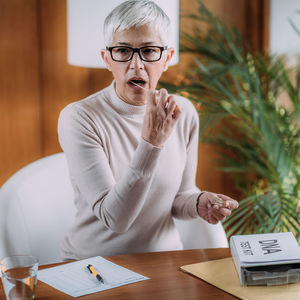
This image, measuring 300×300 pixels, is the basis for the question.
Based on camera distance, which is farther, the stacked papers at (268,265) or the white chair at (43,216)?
the white chair at (43,216)

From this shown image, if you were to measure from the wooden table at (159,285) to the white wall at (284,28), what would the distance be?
1925mm

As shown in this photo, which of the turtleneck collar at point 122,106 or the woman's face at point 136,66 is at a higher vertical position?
the woman's face at point 136,66

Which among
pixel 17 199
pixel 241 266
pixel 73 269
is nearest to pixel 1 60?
pixel 17 199

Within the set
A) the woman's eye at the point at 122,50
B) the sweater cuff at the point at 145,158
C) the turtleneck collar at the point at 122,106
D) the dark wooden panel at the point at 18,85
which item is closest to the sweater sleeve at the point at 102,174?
the sweater cuff at the point at 145,158

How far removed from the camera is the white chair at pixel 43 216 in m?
1.40

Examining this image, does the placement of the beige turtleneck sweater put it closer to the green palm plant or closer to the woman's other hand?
the woman's other hand

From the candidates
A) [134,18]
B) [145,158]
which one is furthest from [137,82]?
[145,158]

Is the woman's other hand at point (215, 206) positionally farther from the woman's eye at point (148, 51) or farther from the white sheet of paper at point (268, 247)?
the woman's eye at point (148, 51)

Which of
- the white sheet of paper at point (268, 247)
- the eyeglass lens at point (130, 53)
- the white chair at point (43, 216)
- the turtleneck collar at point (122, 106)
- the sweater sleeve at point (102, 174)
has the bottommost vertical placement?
the white chair at point (43, 216)

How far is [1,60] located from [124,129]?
41.3 inches

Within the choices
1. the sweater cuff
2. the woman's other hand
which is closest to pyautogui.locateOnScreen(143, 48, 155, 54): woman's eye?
the sweater cuff

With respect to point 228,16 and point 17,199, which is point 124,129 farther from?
point 228,16

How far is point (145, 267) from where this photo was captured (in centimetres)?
109

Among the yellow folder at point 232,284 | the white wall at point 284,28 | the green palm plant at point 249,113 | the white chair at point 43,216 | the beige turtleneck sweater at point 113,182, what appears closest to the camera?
the yellow folder at point 232,284
